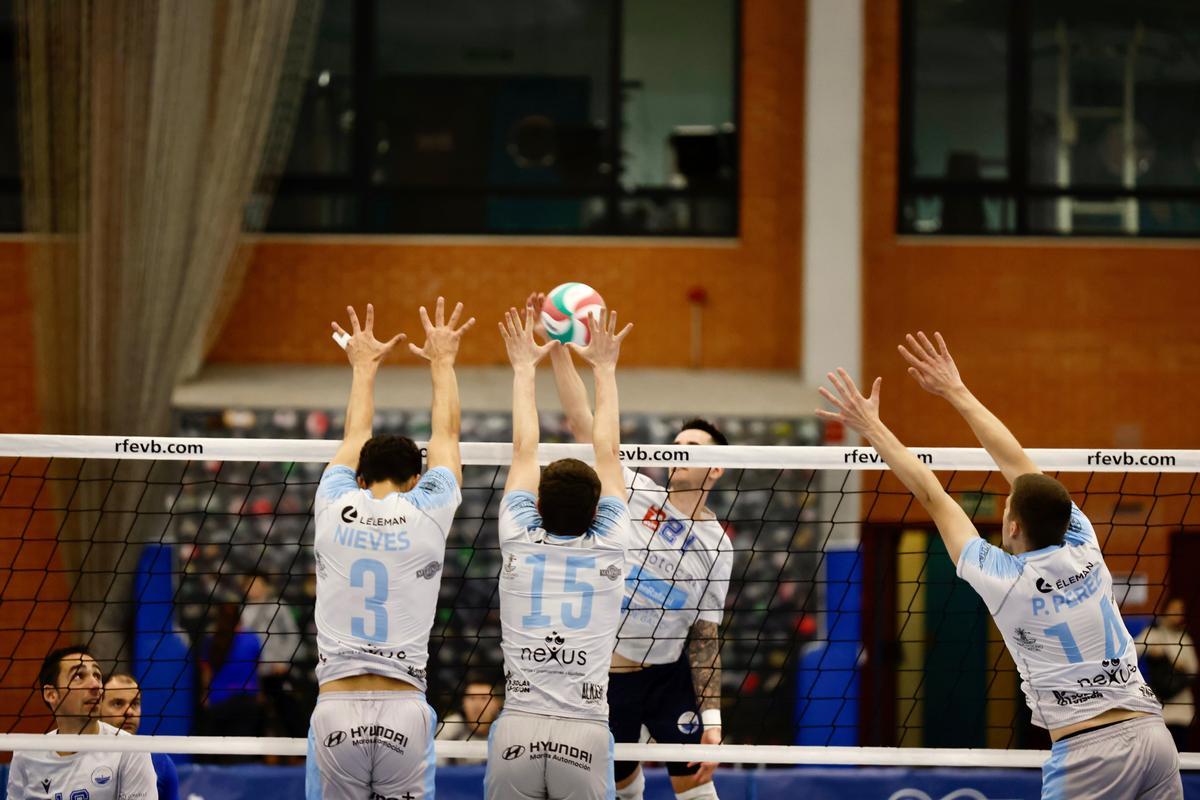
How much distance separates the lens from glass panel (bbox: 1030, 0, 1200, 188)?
1208 cm

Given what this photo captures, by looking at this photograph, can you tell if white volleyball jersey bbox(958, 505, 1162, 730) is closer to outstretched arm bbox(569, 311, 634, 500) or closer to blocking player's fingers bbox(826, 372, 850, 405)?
blocking player's fingers bbox(826, 372, 850, 405)

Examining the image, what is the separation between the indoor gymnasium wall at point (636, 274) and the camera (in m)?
11.8

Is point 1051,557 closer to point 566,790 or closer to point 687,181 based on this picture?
point 566,790

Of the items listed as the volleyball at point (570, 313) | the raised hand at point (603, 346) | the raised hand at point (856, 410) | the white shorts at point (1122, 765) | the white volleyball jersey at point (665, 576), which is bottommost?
the white shorts at point (1122, 765)

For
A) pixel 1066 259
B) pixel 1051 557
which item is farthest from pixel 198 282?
pixel 1051 557

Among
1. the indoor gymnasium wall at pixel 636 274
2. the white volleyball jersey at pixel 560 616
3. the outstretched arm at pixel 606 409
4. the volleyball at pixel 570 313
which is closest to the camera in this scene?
the white volleyball jersey at pixel 560 616

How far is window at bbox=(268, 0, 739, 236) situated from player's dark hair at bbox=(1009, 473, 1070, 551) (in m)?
6.87

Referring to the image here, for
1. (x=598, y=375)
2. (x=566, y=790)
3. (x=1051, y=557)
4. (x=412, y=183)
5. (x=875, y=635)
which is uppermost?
(x=412, y=183)

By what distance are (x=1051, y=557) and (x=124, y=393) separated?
7680 mm

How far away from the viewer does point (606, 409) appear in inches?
232

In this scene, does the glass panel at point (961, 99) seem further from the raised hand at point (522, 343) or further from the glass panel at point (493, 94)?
the raised hand at point (522, 343)

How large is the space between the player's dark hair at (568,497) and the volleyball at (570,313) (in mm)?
1199

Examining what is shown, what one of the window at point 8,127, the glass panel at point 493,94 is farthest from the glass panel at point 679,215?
the window at point 8,127

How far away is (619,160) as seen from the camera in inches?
474
